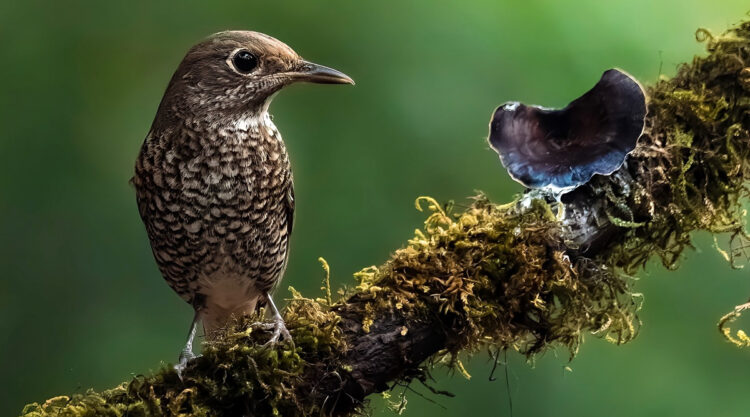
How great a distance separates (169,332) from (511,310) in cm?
193

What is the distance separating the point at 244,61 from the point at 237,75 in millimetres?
52

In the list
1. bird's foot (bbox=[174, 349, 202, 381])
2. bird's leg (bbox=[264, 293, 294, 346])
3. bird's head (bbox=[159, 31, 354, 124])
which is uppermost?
bird's head (bbox=[159, 31, 354, 124])

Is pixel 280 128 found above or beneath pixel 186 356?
above

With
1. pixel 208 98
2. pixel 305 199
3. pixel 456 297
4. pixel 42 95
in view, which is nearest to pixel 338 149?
pixel 305 199

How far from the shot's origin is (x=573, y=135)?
2209mm

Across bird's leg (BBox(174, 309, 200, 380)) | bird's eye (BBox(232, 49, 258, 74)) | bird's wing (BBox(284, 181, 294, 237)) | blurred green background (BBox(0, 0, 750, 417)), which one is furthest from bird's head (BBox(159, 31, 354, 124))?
blurred green background (BBox(0, 0, 750, 417))

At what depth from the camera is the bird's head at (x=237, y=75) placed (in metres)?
2.37

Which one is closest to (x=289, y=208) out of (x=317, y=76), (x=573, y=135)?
(x=317, y=76)

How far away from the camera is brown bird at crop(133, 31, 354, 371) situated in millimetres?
2350

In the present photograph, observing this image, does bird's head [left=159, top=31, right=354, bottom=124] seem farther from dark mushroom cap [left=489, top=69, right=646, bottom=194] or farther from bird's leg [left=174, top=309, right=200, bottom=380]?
bird's leg [left=174, top=309, right=200, bottom=380]

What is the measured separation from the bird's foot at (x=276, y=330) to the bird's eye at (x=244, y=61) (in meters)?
0.83

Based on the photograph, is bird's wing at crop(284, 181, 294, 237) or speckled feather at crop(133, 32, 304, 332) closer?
speckled feather at crop(133, 32, 304, 332)

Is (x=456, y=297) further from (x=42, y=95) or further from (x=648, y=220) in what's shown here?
(x=42, y=95)

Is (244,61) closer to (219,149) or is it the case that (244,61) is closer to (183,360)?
(219,149)
